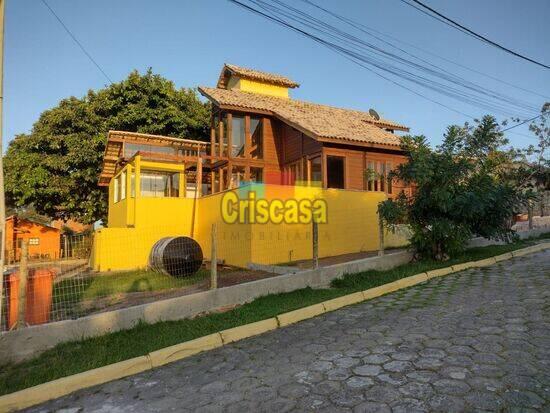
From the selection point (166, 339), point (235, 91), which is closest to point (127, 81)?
point (235, 91)

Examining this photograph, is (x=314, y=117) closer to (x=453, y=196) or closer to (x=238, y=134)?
(x=238, y=134)

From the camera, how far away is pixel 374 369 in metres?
3.94

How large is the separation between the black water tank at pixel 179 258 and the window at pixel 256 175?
6.76 meters

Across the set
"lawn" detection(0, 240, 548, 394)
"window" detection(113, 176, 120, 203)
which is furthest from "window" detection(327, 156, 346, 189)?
"window" detection(113, 176, 120, 203)

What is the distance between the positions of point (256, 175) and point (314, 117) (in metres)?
3.57

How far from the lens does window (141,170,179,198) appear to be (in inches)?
695

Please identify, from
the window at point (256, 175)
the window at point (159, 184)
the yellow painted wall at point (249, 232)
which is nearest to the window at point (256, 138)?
the window at point (256, 175)

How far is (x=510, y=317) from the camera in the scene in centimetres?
523

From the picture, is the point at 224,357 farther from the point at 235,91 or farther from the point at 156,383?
the point at 235,91

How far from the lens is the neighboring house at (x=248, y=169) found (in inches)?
520

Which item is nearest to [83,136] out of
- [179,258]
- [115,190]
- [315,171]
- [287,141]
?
[115,190]

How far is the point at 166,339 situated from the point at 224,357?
0.96m

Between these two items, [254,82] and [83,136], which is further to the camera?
[83,136]

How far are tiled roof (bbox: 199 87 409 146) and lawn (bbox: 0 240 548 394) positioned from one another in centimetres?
734
